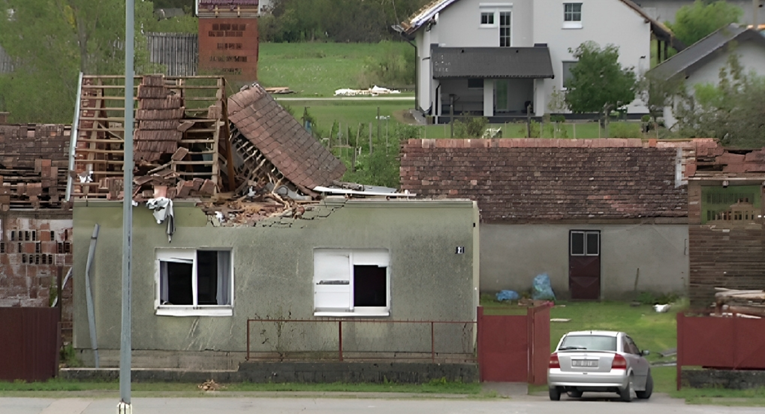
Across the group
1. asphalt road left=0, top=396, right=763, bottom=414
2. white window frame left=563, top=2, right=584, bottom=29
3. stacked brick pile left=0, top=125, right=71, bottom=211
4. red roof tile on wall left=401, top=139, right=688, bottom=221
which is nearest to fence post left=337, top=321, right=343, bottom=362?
asphalt road left=0, top=396, right=763, bottom=414

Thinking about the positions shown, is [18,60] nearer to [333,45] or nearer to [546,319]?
[546,319]

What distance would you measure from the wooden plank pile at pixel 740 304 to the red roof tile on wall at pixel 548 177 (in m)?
7.01

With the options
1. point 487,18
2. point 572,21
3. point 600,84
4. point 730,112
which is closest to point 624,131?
point 730,112

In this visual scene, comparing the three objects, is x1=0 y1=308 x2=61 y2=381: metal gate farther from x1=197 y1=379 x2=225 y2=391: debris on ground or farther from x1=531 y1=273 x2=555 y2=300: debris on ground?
x1=531 y1=273 x2=555 y2=300: debris on ground

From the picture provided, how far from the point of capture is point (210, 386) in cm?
2300

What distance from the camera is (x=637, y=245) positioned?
108ft

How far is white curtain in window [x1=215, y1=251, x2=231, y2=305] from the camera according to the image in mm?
24047

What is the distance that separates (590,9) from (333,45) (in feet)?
109

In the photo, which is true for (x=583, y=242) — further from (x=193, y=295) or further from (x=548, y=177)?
(x=193, y=295)

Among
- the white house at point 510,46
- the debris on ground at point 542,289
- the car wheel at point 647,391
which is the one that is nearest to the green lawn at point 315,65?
the white house at point 510,46

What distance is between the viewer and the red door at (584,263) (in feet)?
108

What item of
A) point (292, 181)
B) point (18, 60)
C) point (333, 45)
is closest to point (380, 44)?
point (333, 45)

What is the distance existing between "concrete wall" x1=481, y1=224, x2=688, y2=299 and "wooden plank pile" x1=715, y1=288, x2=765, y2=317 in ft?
21.5

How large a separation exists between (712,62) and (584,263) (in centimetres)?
2351
